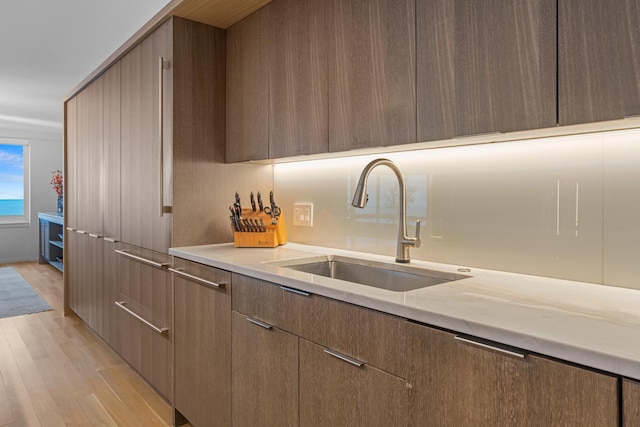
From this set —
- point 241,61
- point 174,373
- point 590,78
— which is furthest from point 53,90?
point 590,78

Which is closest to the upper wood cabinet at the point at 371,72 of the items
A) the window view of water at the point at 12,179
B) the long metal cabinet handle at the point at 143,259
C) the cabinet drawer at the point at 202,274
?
the cabinet drawer at the point at 202,274

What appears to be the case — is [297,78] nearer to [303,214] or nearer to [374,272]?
[303,214]

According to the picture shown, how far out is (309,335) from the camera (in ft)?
4.45

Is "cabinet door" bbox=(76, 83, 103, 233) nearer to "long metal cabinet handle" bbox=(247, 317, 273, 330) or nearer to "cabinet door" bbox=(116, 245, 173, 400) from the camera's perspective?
"cabinet door" bbox=(116, 245, 173, 400)

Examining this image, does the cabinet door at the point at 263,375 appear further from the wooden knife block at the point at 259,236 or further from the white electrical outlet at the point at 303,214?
the white electrical outlet at the point at 303,214

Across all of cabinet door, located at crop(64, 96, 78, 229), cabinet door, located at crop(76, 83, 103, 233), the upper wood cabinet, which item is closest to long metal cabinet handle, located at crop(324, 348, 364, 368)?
the upper wood cabinet

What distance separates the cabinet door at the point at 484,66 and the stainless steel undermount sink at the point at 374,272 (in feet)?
1.65

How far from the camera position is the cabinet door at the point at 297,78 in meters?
1.79

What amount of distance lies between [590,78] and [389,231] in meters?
1.04

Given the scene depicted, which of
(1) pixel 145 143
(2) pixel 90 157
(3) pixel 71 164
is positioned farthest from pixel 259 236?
(3) pixel 71 164

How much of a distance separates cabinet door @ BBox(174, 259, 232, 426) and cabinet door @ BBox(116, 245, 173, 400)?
0.48ft

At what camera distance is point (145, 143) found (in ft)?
8.23

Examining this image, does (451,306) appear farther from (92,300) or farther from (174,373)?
(92,300)

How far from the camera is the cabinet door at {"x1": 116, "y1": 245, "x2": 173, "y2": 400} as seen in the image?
2307 millimetres
